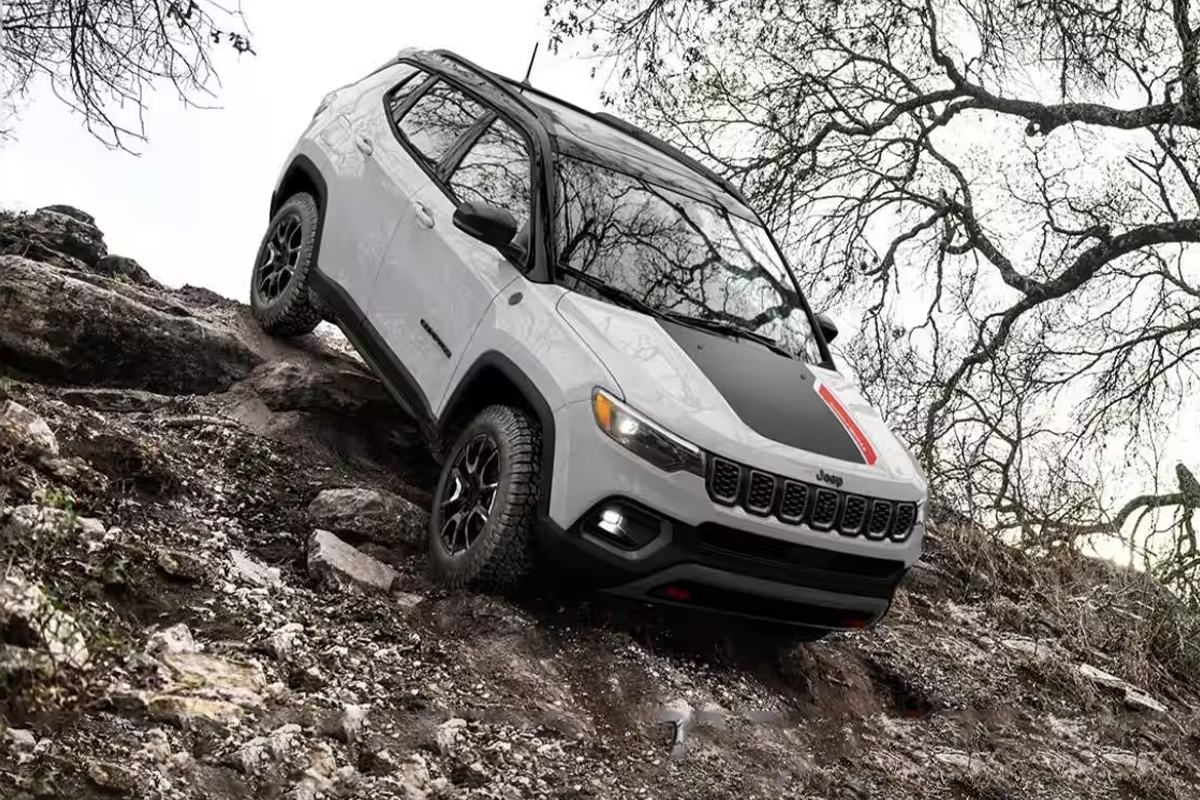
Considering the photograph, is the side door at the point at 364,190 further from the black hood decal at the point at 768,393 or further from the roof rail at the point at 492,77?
the black hood decal at the point at 768,393

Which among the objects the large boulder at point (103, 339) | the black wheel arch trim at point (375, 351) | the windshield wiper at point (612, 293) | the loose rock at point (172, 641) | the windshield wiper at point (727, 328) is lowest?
the loose rock at point (172, 641)

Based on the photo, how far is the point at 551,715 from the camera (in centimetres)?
456

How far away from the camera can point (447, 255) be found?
5.82m

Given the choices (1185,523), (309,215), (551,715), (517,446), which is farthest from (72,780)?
(1185,523)

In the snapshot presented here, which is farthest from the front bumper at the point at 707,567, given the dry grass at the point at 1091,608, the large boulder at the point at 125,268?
the large boulder at the point at 125,268

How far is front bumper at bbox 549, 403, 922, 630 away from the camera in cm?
471

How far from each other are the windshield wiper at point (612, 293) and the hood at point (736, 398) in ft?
0.25

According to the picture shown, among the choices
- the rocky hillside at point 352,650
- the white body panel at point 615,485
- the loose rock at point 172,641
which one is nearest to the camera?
the rocky hillside at point 352,650

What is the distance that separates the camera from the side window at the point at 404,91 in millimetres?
6980

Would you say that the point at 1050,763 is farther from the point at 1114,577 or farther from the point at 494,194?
the point at 494,194

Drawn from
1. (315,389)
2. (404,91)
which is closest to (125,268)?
(315,389)

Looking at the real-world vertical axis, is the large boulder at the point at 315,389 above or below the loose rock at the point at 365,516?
above

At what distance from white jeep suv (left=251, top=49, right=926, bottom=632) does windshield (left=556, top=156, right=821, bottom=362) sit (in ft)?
0.05

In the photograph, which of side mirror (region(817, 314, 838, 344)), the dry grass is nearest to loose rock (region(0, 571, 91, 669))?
side mirror (region(817, 314, 838, 344))
